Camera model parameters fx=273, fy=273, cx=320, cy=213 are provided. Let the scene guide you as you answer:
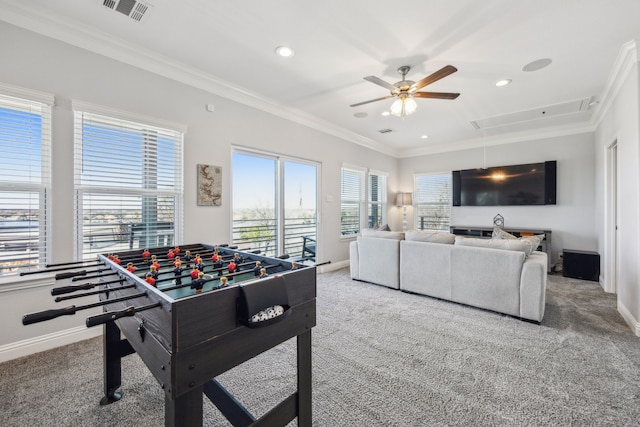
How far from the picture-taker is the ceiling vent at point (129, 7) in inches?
83.9

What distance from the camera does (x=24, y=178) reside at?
2227 mm

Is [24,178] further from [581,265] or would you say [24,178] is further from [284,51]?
[581,265]

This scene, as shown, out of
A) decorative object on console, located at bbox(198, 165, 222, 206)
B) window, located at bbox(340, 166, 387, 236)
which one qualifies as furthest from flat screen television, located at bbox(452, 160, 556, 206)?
decorative object on console, located at bbox(198, 165, 222, 206)

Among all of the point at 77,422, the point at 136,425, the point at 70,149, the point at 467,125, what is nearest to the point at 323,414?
the point at 136,425

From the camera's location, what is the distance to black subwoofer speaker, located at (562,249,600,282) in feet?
14.4

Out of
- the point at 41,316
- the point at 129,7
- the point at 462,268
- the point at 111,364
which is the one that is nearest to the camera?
the point at 41,316

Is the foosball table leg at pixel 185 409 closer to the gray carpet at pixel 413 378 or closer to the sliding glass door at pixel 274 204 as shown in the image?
the gray carpet at pixel 413 378

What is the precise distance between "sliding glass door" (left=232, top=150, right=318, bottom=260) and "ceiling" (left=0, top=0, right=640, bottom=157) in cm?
85

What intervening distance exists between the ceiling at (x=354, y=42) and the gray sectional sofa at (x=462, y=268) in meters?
1.99

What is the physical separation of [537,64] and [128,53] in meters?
4.30

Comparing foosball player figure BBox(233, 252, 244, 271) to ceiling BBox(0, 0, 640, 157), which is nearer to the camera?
foosball player figure BBox(233, 252, 244, 271)

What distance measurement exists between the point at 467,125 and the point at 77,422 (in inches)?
243

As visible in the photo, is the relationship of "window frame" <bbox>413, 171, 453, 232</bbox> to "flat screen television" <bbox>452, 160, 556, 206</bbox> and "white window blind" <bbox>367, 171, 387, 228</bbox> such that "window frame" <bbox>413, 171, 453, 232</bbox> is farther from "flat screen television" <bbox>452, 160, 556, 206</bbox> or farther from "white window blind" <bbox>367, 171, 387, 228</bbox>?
"white window blind" <bbox>367, 171, 387, 228</bbox>

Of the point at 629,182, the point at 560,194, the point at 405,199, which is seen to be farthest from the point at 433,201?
the point at 629,182
